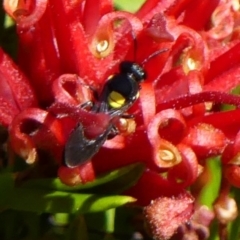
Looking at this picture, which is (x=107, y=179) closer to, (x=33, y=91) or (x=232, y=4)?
(x=33, y=91)

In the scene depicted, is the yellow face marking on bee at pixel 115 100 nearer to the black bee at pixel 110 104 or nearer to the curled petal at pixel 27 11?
the black bee at pixel 110 104

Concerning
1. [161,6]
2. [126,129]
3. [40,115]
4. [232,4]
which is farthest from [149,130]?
[232,4]

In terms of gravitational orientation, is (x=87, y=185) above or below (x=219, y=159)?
above

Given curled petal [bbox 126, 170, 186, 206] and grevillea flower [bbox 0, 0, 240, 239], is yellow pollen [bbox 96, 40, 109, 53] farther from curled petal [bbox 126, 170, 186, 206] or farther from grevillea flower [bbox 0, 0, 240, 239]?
curled petal [bbox 126, 170, 186, 206]

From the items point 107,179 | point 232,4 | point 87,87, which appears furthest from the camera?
Answer: point 232,4

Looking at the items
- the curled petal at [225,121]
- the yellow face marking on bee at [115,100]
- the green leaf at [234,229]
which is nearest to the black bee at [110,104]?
the yellow face marking on bee at [115,100]

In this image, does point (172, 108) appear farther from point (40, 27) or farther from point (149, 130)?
point (40, 27)

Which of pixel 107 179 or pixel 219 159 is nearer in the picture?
pixel 107 179

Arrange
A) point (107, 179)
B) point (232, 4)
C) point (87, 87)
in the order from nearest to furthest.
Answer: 1. point (107, 179)
2. point (87, 87)
3. point (232, 4)

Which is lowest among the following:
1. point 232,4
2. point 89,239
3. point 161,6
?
point 89,239

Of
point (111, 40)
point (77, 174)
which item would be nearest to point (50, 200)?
point (77, 174)
